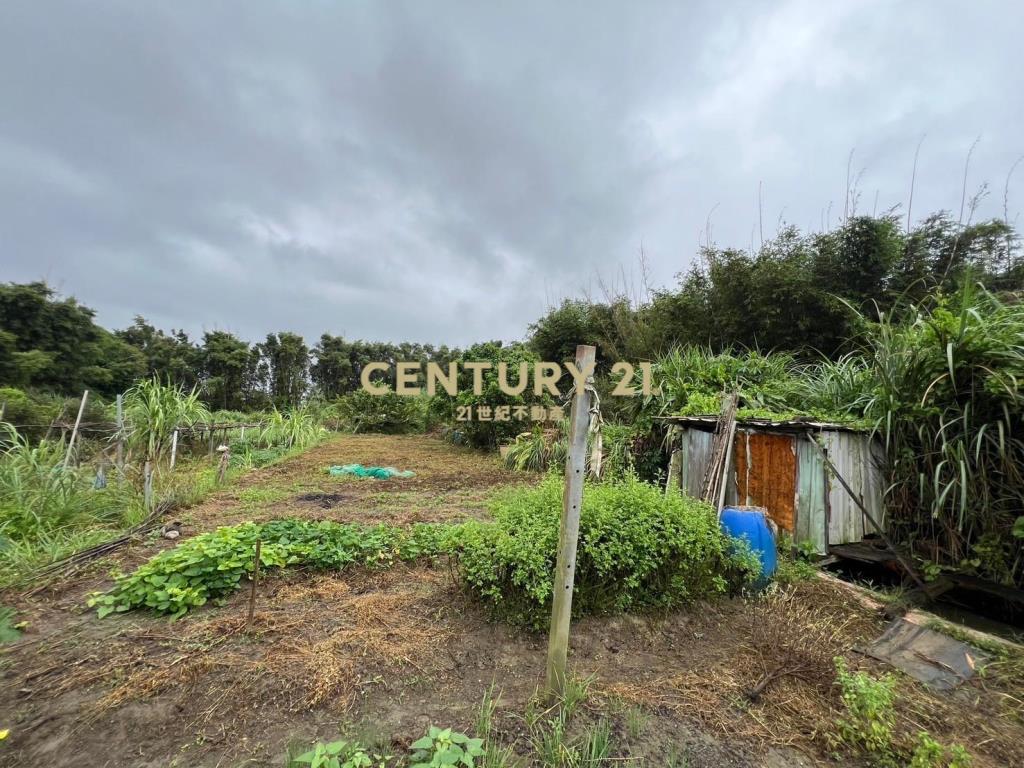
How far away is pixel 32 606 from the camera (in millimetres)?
2383

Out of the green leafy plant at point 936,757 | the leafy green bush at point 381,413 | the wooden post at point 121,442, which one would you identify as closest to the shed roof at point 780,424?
the green leafy plant at point 936,757

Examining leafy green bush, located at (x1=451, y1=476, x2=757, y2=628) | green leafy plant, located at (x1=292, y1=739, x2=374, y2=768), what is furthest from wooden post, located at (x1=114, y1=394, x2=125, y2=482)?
green leafy plant, located at (x1=292, y1=739, x2=374, y2=768)

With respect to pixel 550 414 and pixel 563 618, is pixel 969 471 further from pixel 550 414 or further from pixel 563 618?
pixel 550 414

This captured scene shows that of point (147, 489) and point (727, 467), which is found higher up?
point (727, 467)

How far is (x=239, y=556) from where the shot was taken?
265 centimetres

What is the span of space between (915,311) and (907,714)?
2.76 metres

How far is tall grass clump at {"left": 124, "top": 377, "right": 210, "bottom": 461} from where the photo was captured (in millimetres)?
4320

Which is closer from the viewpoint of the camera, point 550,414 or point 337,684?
point 337,684

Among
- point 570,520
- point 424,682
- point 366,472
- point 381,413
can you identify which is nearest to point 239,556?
point 424,682

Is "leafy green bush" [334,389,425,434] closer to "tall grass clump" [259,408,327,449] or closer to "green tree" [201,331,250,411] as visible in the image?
"tall grass clump" [259,408,327,449]

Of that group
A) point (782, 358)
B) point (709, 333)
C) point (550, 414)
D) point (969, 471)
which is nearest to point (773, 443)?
point (969, 471)

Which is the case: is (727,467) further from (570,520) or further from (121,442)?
(121,442)

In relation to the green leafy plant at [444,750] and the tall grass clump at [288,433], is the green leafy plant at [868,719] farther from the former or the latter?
the tall grass clump at [288,433]

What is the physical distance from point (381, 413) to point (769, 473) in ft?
43.7
